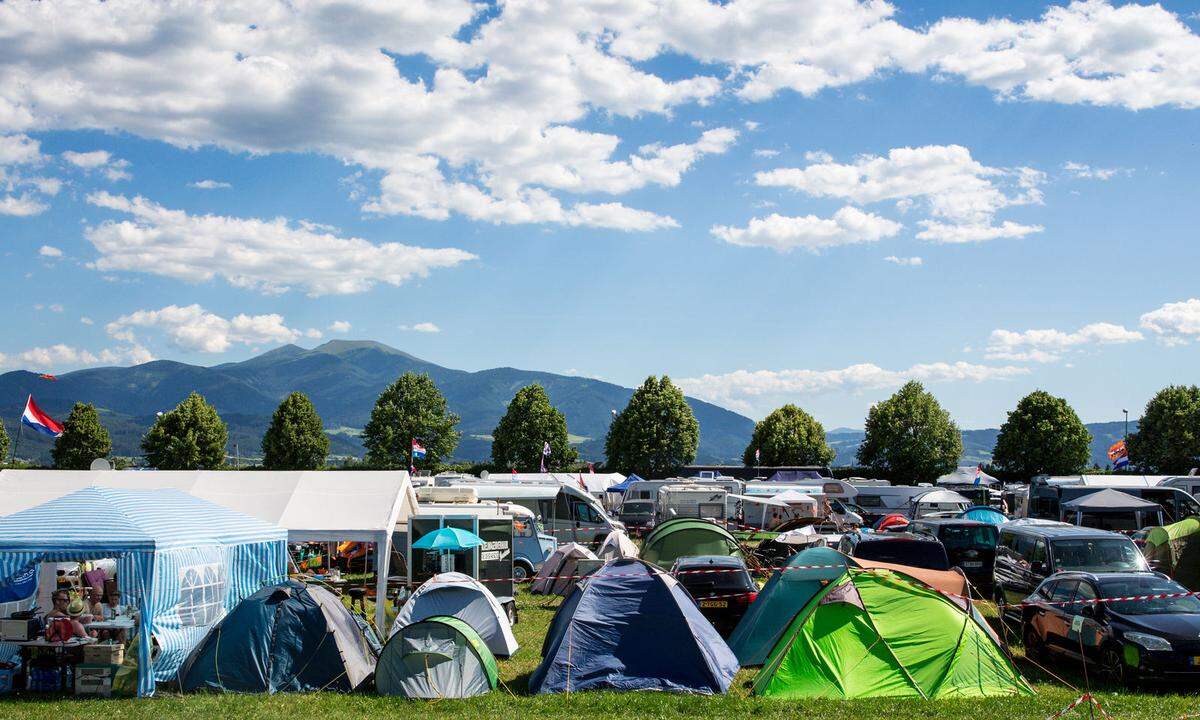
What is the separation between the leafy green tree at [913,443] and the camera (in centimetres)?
6850

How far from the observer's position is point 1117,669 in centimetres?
1191

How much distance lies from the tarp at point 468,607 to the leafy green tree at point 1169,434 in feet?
207

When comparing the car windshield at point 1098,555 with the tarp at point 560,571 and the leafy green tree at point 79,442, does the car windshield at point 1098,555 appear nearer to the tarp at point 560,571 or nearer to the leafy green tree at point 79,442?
the tarp at point 560,571

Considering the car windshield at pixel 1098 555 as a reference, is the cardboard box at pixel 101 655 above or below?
below

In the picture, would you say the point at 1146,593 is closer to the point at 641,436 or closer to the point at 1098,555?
the point at 1098,555

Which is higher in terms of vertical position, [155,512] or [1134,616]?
[155,512]

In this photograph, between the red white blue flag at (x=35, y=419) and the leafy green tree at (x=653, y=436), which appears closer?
the red white blue flag at (x=35, y=419)

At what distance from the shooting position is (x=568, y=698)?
11.5 metres

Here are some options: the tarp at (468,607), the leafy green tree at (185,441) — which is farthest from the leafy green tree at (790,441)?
the tarp at (468,607)

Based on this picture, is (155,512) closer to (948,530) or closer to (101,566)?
(101,566)

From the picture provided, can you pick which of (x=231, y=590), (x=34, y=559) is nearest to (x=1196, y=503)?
(x=231, y=590)

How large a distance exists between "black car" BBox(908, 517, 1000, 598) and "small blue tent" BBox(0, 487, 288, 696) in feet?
49.2

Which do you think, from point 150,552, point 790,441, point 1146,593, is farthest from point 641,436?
point 150,552

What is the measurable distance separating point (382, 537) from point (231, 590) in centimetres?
296
